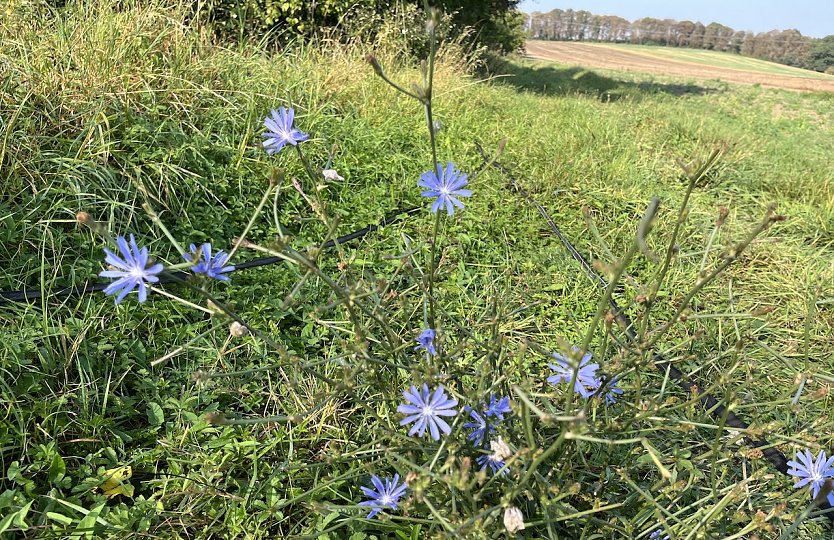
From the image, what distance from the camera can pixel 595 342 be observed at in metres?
2.11

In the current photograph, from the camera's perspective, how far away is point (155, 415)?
5.17ft

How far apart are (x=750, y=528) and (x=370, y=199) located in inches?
83.9

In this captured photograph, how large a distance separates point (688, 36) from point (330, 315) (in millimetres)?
72254

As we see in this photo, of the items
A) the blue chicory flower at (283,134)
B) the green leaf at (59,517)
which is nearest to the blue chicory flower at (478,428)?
the blue chicory flower at (283,134)

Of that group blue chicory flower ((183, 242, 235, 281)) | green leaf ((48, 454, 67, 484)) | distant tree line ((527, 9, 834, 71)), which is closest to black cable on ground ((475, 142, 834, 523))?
blue chicory flower ((183, 242, 235, 281))

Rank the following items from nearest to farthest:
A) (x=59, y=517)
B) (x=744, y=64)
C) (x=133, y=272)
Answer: (x=133, y=272)
(x=59, y=517)
(x=744, y=64)

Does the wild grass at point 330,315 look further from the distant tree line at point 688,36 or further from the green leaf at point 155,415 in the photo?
the distant tree line at point 688,36

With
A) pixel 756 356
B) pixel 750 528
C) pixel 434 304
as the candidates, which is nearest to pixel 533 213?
pixel 756 356

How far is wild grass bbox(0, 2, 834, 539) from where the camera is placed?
112 centimetres

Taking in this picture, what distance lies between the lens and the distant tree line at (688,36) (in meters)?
53.3

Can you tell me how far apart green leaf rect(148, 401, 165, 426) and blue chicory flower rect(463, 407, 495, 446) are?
96 centimetres

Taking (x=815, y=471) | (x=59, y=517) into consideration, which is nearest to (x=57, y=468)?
(x=59, y=517)

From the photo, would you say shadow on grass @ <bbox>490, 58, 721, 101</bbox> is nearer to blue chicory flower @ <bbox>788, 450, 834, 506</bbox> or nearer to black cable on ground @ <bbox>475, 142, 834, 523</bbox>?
black cable on ground @ <bbox>475, 142, 834, 523</bbox>

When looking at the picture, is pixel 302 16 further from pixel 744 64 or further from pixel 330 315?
pixel 744 64
